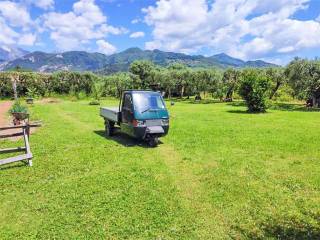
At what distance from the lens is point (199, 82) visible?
54.6 metres

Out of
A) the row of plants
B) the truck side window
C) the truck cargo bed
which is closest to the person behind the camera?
the truck side window

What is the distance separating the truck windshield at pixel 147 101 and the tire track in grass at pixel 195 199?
281cm

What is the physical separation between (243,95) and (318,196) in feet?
80.6

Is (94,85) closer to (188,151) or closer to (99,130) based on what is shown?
(99,130)

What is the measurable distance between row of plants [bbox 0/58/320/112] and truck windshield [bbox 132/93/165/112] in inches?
723

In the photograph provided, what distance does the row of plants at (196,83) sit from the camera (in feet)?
107

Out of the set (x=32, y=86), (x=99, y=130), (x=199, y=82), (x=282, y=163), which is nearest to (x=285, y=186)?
(x=282, y=163)

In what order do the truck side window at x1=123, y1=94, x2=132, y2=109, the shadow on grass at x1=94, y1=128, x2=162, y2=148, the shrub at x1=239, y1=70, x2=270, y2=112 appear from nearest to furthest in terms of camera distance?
the truck side window at x1=123, y1=94, x2=132, y2=109, the shadow on grass at x1=94, y1=128, x2=162, y2=148, the shrub at x1=239, y1=70, x2=270, y2=112

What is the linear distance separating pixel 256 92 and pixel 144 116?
1971 centimetres

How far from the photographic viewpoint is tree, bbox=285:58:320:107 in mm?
37094

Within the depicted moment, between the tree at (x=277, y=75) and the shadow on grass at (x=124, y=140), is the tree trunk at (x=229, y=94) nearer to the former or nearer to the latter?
the tree at (x=277, y=75)

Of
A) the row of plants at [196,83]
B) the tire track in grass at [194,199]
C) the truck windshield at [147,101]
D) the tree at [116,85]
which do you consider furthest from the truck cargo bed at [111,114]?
the tree at [116,85]

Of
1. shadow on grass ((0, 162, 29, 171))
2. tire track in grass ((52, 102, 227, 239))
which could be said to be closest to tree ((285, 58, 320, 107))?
tire track in grass ((52, 102, 227, 239))

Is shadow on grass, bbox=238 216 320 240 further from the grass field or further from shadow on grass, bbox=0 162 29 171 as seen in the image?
shadow on grass, bbox=0 162 29 171
